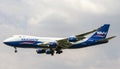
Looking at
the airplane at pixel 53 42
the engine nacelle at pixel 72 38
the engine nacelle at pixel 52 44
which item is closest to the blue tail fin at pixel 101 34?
the airplane at pixel 53 42

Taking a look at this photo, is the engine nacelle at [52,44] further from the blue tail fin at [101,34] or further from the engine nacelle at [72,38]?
the blue tail fin at [101,34]

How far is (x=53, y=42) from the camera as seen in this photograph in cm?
13512

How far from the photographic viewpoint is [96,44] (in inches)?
5517

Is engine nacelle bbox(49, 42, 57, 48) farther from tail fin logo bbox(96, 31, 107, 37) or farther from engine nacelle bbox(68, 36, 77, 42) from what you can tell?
tail fin logo bbox(96, 31, 107, 37)

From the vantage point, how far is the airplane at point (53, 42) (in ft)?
436

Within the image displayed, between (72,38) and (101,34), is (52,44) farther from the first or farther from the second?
(101,34)

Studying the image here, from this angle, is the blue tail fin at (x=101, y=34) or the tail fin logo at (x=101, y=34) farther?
the tail fin logo at (x=101, y=34)

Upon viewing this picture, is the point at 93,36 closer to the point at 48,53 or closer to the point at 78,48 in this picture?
the point at 78,48

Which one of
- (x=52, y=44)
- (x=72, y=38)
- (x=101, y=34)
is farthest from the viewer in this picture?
(x=101, y=34)

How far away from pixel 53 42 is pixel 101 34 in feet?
64.3

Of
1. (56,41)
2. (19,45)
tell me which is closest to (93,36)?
(56,41)

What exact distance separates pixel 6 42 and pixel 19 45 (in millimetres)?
4520

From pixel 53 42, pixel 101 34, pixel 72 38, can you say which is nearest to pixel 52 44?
pixel 53 42

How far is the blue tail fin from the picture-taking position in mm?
144837
